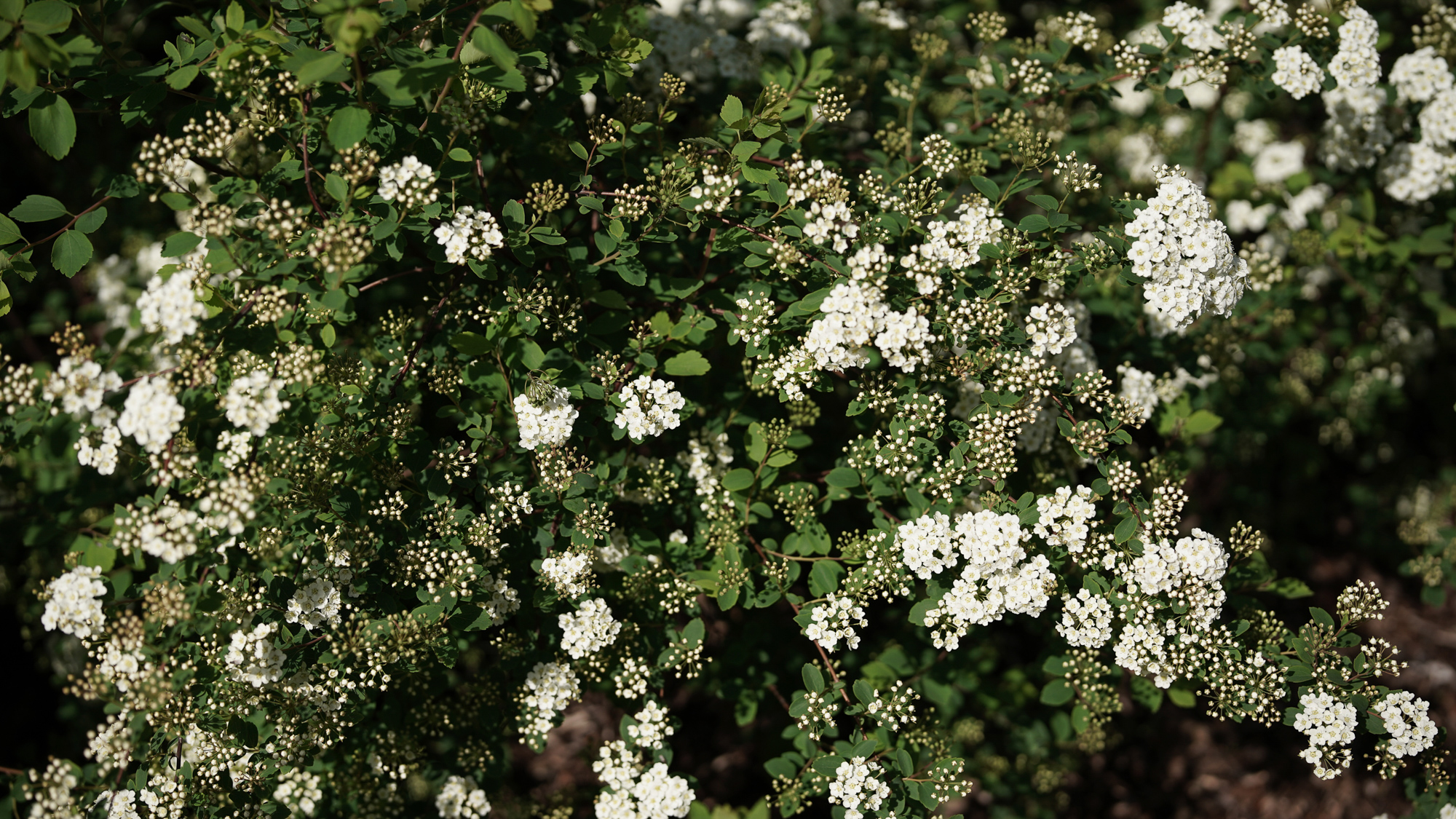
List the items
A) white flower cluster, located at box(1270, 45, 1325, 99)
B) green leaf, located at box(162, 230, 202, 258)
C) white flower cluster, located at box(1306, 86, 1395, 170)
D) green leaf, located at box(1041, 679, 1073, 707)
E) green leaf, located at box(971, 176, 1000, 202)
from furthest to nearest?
white flower cluster, located at box(1306, 86, 1395, 170), green leaf, located at box(1041, 679, 1073, 707), white flower cluster, located at box(1270, 45, 1325, 99), green leaf, located at box(971, 176, 1000, 202), green leaf, located at box(162, 230, 202, 258)

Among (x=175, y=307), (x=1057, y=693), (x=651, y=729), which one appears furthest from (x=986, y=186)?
(x=175, y=307)

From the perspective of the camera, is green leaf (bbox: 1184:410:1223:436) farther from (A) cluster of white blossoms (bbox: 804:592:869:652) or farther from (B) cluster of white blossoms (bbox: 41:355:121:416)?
(B) cluster of white blossoms (bbox: 41:355:121:416)

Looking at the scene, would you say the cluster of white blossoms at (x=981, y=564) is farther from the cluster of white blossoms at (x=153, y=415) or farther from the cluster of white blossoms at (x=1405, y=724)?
the cluster of white blossoms at (x=153, y=415)

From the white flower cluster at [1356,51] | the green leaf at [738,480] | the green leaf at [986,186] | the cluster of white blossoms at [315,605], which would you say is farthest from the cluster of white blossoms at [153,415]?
the white flower cluster at [1356,51]

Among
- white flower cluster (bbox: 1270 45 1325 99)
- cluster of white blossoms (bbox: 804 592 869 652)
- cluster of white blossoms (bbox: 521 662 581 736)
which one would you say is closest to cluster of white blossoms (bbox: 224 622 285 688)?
cluster of white blossoms (bbox: 521 662 581 736)

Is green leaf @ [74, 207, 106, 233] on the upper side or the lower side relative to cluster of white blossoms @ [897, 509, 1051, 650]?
upper

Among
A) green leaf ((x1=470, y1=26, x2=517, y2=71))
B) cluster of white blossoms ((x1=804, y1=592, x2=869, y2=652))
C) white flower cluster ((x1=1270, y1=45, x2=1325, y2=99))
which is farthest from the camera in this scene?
white flower cluster ((x1=1270, y1=45, x2=1325, y2=99))
